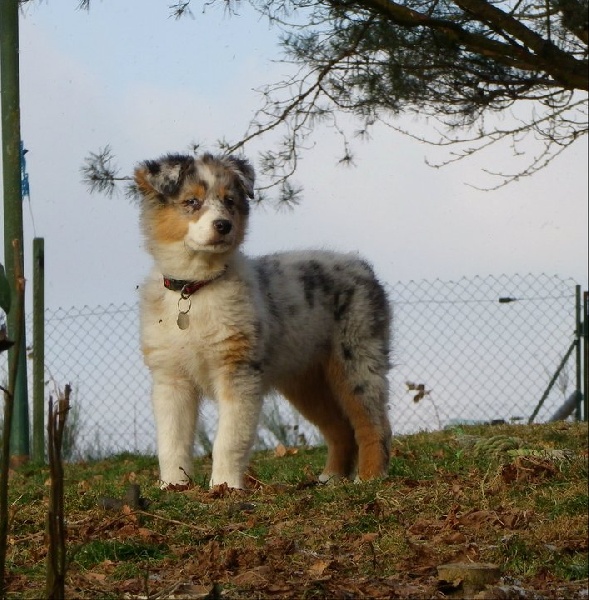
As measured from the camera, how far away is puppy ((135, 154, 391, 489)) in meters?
6.30

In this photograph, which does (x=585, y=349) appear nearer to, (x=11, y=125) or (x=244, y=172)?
(x=11, y=125)

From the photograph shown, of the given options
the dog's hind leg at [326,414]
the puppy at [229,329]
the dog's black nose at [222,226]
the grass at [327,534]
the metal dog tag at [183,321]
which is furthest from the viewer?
the dog's hind leg at [326,414]

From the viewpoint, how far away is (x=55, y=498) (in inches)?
122

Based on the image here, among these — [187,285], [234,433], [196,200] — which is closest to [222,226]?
[196,200]

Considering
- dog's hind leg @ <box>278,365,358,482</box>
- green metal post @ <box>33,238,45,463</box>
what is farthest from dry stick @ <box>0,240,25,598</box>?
green metal post @ <box>33,238,45,463</box>

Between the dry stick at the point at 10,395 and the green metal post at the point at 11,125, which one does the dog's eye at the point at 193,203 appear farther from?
the green metal post at the point at 11,125

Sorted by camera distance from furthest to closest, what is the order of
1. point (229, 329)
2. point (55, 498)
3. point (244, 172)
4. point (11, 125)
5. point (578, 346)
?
point (578, 346) → point (11, 125) → point (244, 172) → point (229, 329) → point (55, 498)

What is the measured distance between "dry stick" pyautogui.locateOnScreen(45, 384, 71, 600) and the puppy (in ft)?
9.94

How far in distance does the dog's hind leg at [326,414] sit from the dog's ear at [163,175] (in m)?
1.55

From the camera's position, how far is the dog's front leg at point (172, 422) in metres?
6.54

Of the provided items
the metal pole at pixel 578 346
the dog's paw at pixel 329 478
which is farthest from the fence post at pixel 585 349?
the dog's paw at pixel 329 478

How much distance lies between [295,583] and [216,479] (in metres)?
2.37

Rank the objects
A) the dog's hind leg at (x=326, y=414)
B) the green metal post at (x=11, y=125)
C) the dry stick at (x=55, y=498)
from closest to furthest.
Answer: the dry stick at (x=55, y=498)
the dog's hind leg at (x=326, y=414)
the green metal post at (x=11, y=125)

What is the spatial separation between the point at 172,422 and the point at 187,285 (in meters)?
0.84
